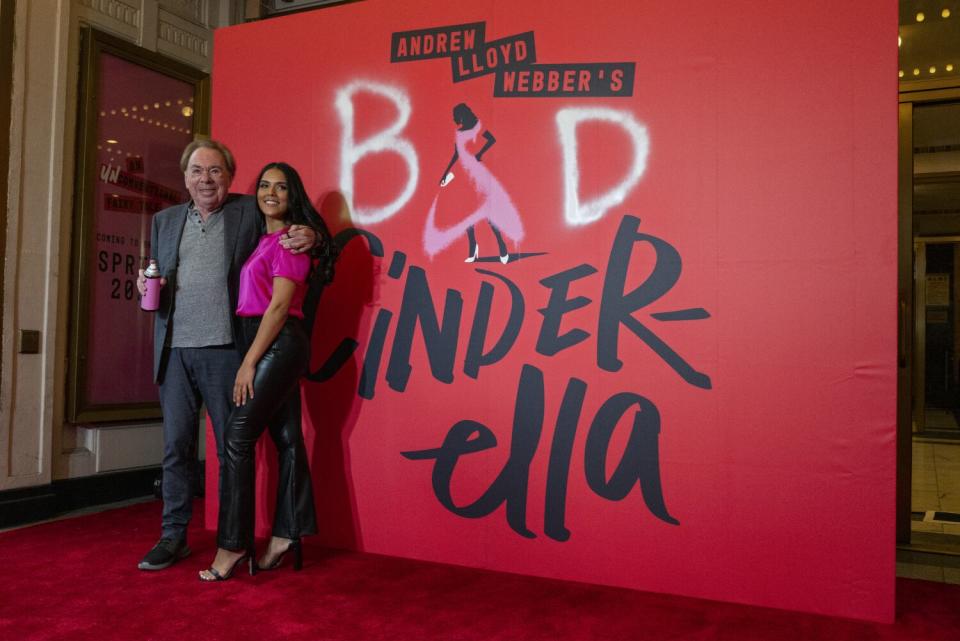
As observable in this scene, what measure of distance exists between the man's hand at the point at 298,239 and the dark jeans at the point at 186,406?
1.54 feet

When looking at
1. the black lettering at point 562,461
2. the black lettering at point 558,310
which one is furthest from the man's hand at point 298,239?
the black lettering at point 562,461

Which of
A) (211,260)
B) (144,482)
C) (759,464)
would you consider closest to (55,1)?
(211,260)

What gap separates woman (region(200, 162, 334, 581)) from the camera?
94.8 inches

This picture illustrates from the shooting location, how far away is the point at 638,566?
240cm

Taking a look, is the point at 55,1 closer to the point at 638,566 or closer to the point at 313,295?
the point at 313,295

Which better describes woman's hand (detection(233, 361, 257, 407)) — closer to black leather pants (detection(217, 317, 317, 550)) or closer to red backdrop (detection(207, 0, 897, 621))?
black leather pants (detection(217, 317, 317, 550))

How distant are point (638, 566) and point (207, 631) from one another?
1337mm

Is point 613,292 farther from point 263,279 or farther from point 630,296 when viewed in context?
point 263,279

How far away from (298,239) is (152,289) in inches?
23.2

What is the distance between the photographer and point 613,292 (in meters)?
2.47

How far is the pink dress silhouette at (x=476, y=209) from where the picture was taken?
262 cm

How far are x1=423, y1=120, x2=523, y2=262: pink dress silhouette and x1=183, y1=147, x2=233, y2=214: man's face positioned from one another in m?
0.77

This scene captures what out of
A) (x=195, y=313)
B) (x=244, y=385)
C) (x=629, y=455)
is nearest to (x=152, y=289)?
(x=195, y=313)

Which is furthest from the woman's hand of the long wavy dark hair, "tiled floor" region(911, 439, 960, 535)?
"tiled floor" region(911, 439, 960, 535)
